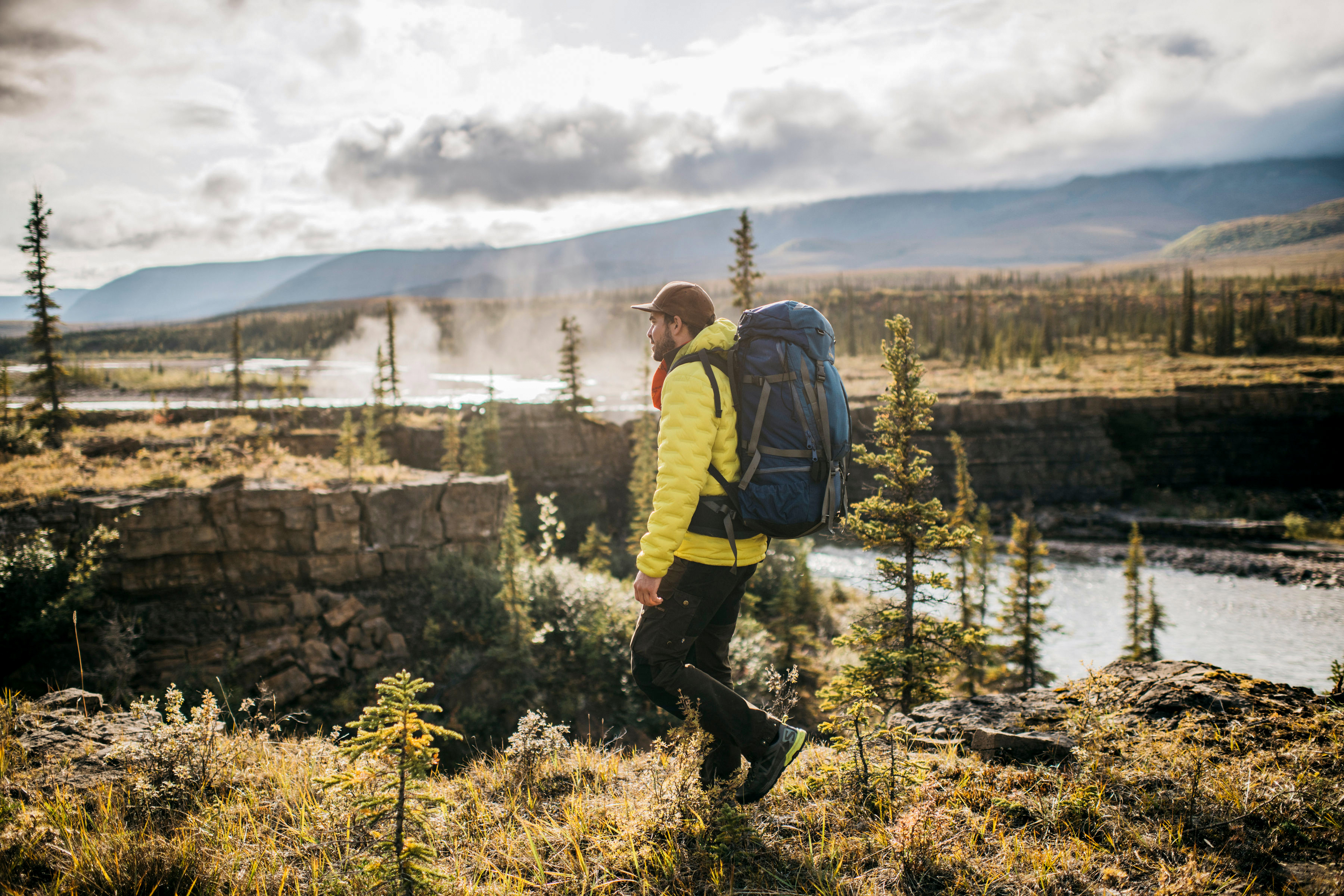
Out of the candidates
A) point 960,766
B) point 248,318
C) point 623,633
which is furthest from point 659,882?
point 248,318

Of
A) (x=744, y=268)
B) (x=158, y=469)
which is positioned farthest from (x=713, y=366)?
(x=158, y=469)

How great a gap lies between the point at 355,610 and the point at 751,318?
1334cm

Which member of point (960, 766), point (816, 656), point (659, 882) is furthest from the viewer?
point (816, 656)

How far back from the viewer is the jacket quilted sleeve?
11.1 feet

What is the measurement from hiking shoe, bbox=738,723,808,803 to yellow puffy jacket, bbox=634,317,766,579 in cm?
122

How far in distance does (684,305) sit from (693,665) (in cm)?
221

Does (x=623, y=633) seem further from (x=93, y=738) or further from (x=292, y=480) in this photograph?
(x=93, y=738)

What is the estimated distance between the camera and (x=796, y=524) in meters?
3.49

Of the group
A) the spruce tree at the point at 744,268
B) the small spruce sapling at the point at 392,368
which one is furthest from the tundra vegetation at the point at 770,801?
the small spruce sapling at the point at 392,368

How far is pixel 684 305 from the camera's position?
3760 mm

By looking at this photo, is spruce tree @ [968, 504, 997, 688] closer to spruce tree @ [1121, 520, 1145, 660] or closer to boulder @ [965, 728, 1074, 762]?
spruce tree @ [1121, 520, 1145, 660]

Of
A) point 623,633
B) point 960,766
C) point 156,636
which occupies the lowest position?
point 623,633

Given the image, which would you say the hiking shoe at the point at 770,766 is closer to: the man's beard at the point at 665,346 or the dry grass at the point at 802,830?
the dry grass at the point at 802,830

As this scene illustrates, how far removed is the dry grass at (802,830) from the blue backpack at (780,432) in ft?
5.21
